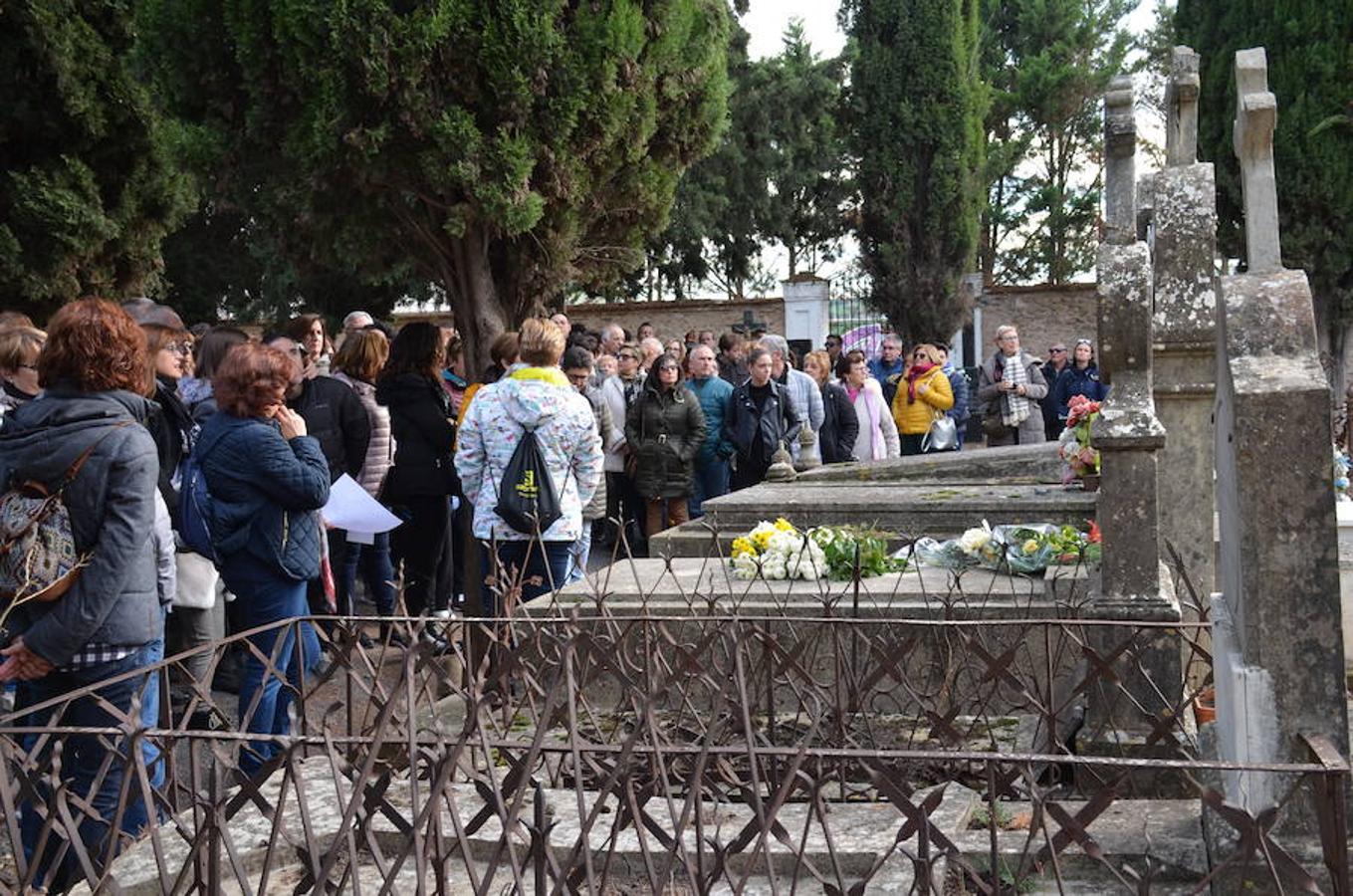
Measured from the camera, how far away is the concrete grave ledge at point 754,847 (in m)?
A: 2.84

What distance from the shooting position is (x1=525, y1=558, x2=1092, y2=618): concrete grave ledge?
500 cm

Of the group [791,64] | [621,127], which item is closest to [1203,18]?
[791,64]

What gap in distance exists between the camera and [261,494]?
4750mm

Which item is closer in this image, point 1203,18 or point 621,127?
point 621,127

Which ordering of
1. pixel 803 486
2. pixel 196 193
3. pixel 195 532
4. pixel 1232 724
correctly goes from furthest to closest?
1. pixel 196 193
2. pixel 803 486
3. pixel 195 532
4. pixel 1232 724

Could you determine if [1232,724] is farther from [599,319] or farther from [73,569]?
[599,319]

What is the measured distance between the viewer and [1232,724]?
270 centimetres

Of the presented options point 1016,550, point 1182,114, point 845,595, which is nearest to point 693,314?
point 1016,550

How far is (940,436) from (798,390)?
6.01 feet

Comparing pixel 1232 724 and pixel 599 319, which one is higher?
pixel 599 319

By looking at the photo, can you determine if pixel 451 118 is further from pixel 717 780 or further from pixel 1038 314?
pixel 1038 314

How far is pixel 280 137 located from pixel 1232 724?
1109 cm

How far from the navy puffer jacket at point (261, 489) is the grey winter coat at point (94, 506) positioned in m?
0.82

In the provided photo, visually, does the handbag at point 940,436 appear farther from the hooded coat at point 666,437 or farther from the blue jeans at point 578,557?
the blue jeans at point 578,557
